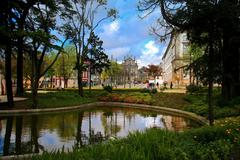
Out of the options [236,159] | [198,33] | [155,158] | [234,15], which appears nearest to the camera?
[155,158]

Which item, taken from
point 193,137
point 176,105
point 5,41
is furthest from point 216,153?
point 176,105

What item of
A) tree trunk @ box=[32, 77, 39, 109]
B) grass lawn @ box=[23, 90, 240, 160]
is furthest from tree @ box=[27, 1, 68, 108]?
grass lawn @ box=[23, 90, 240, 160]

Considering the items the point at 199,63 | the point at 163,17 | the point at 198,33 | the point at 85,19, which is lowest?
the point at 199,63

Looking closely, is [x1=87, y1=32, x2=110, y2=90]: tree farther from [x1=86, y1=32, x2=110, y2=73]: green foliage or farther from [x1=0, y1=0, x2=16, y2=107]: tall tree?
[x1=0, y1=0, x2=16, y2=107]: tall tree

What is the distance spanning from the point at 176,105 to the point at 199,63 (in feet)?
54.3

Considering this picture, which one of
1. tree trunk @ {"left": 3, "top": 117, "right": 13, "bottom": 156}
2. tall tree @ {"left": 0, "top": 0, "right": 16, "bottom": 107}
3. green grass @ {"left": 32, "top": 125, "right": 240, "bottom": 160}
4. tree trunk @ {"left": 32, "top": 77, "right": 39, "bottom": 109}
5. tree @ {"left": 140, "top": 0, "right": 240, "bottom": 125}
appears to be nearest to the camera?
green grass @ {"left": 32, "top": 125, "right": 240, "bottom": 160}

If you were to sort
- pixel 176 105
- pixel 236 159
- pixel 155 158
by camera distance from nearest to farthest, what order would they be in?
pixel 155 158 → pixel 236 159 → pixel 176 105

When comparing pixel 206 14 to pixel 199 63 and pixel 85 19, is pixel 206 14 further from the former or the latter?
pixel 85 19

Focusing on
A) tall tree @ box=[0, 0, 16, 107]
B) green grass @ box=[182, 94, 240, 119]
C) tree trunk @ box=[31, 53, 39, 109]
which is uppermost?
tall tree @ box=[0, 0, 16, 107]

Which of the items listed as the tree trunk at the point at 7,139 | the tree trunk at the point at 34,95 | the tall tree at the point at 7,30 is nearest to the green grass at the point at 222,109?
the tree trunk at the point at 7,139

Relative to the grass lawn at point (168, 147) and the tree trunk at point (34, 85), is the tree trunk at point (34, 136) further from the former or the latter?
the tree trunk at point (34, 85)

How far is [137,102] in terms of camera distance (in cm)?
3781

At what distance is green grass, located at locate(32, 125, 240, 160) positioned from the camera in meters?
7.05

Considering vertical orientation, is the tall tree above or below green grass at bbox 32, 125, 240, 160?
above
